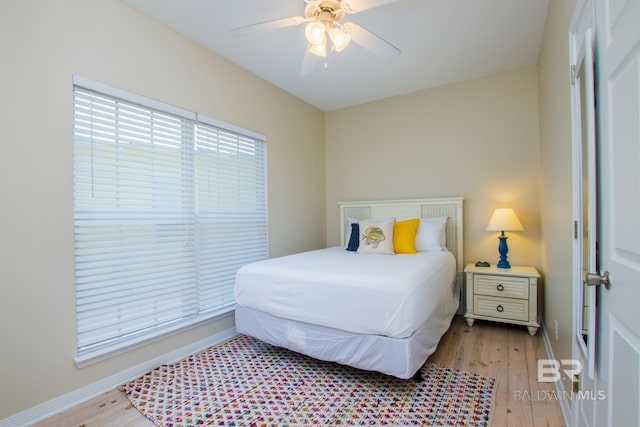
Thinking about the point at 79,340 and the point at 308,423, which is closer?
the point at 308,423

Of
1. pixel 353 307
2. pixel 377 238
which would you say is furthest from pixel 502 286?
pixel 353 307

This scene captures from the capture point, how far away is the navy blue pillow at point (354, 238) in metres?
3.42

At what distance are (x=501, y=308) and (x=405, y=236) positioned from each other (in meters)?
1.11

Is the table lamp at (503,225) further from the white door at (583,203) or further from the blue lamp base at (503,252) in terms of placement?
the white door at (583,203)

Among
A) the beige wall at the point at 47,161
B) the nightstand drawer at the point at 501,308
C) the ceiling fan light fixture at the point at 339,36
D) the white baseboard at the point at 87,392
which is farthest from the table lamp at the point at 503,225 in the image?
the beige wall at the point at 47,161

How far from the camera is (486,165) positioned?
3.41 meters

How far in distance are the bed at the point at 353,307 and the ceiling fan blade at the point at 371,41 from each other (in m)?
1.53

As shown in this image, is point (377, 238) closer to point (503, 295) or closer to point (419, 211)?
point (419, 211)

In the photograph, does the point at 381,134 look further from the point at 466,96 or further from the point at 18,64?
the point at 18,64

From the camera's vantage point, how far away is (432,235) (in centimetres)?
326

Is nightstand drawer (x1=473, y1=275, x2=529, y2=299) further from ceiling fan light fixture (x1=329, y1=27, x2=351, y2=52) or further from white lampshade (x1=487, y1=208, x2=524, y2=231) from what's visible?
ceiling fan light fixture (x1=329, y1=27, x2=351, y2=52)

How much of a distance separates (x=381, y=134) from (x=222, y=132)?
210cm

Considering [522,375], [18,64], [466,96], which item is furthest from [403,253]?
[18,64]

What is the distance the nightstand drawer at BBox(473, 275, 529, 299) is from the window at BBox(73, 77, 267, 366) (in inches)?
94.0
